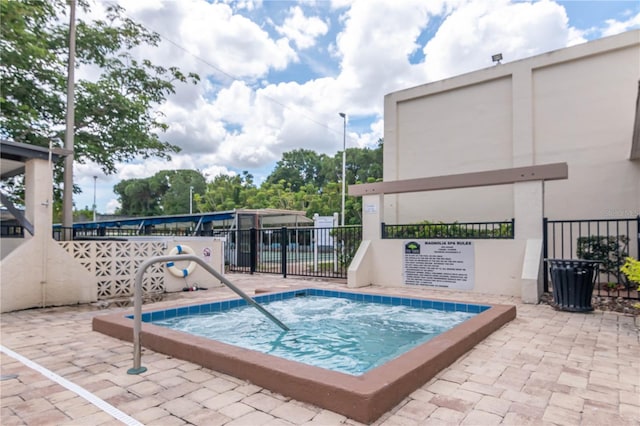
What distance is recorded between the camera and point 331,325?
538cm

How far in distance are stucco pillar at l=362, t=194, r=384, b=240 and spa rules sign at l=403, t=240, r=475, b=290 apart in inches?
30.9

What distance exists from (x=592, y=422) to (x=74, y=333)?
4.95 meters

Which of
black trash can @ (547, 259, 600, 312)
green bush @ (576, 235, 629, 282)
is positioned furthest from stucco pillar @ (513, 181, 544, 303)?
green bush @ (576, 235, 629, 282)

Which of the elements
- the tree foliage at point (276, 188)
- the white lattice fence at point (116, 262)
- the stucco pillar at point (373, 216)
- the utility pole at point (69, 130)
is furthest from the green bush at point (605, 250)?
the tree foliage at point (276, 188)

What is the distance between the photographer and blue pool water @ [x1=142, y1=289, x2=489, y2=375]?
4.16 m

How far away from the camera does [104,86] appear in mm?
10453

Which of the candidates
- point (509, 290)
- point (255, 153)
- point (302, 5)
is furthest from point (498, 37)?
point (255, 153)

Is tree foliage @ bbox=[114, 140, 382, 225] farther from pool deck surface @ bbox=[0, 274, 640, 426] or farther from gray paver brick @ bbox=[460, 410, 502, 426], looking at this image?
gray paver brick @ bbox=[460, 410, 502, 426]

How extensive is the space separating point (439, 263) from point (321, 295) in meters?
2.58

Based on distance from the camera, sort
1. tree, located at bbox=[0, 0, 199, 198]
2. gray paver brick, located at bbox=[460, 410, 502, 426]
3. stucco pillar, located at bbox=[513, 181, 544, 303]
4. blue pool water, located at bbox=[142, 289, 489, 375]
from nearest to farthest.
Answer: gray paver brick, located at bbox=[460, 410, 502, 426], blue pool water, located at bbox=[142, 289, 489, 375], stucco pillar, located at bbox=[513, 181, 544, 303], tree, located at bbox=[0, 0, 199, 198]

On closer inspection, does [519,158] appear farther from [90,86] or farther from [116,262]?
[90,86]

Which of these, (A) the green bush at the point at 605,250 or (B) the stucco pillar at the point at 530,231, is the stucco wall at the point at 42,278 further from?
(A) the green bush at the point at 605,250

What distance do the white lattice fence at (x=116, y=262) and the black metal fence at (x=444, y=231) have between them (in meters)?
4.94

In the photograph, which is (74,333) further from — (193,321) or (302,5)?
(302,5)
